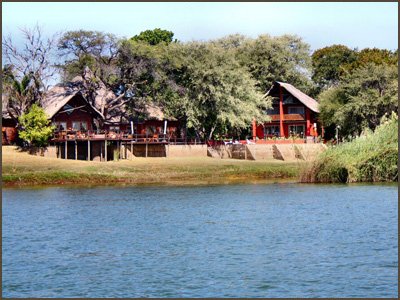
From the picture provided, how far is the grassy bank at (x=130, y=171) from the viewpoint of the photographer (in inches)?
2440

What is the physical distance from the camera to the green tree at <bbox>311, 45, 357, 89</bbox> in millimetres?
112062

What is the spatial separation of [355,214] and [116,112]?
48995 millimetres

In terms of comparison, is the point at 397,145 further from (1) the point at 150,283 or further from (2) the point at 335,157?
(1) the point at 150,283

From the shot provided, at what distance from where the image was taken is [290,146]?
8056 centimetres

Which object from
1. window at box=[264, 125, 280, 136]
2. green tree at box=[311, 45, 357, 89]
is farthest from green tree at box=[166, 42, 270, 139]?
green tree at box=[311, 45, 357, 89]

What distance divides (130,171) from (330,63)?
5384 centimetres

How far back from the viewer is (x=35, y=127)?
243 feet

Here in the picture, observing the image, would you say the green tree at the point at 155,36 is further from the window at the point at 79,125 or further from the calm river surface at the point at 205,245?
the calm river surface at the point at 205,245

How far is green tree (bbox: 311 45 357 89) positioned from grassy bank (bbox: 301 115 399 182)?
5827 cm

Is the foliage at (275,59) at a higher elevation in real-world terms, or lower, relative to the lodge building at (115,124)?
higher

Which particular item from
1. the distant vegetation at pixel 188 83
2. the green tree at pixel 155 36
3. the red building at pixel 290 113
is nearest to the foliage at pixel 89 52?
the distant vegetation at pixel 188 83

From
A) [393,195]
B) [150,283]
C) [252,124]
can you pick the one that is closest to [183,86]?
[252,124]

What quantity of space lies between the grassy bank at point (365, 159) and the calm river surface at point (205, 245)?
3014mm

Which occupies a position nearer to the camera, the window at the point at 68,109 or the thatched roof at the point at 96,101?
the thatched roof at the point at 96,101
